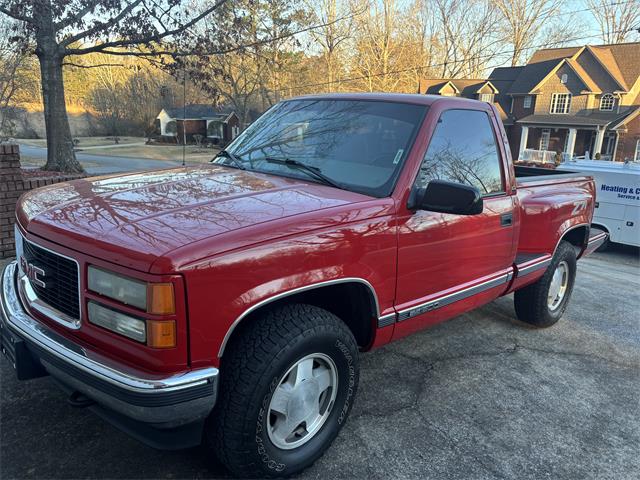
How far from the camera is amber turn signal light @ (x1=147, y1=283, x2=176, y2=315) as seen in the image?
1998mm

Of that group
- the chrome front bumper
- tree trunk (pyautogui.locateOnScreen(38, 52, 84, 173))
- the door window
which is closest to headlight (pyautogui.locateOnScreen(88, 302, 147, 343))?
the chrome front bumper

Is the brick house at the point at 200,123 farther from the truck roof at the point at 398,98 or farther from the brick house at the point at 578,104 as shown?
the truck roof at the point at 398,98

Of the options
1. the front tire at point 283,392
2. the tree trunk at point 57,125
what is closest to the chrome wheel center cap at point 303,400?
the front tire at point 283,392

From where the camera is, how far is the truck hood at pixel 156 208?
6.99 feet

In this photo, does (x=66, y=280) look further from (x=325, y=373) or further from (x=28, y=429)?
(x=325, y=373)

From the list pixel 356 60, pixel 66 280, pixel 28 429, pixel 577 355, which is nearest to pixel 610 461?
pixel 577 355

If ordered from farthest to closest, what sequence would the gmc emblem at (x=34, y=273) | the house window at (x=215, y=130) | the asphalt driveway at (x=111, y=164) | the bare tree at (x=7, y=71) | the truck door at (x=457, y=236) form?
the house window at (x=215, y=130), the asphalt driveway at (x=111, y=164), the bare tree at (x=7, y=71), the truck door at (x=457, y=236), the gmc emblem at (x=34, y=273)

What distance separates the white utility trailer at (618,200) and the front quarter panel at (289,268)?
8774mm

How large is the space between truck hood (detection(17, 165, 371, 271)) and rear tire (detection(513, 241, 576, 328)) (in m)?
2.59

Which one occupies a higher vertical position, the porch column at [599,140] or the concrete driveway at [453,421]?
the porch column at [599,140]

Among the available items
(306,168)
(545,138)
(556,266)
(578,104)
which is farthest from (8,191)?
(545,138)

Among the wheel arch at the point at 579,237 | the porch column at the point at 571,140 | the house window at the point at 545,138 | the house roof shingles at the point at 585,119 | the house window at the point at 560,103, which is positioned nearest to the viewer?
the wheel arch at the point at 579,237

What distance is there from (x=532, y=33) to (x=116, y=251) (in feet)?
167

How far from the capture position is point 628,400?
3.66 m
